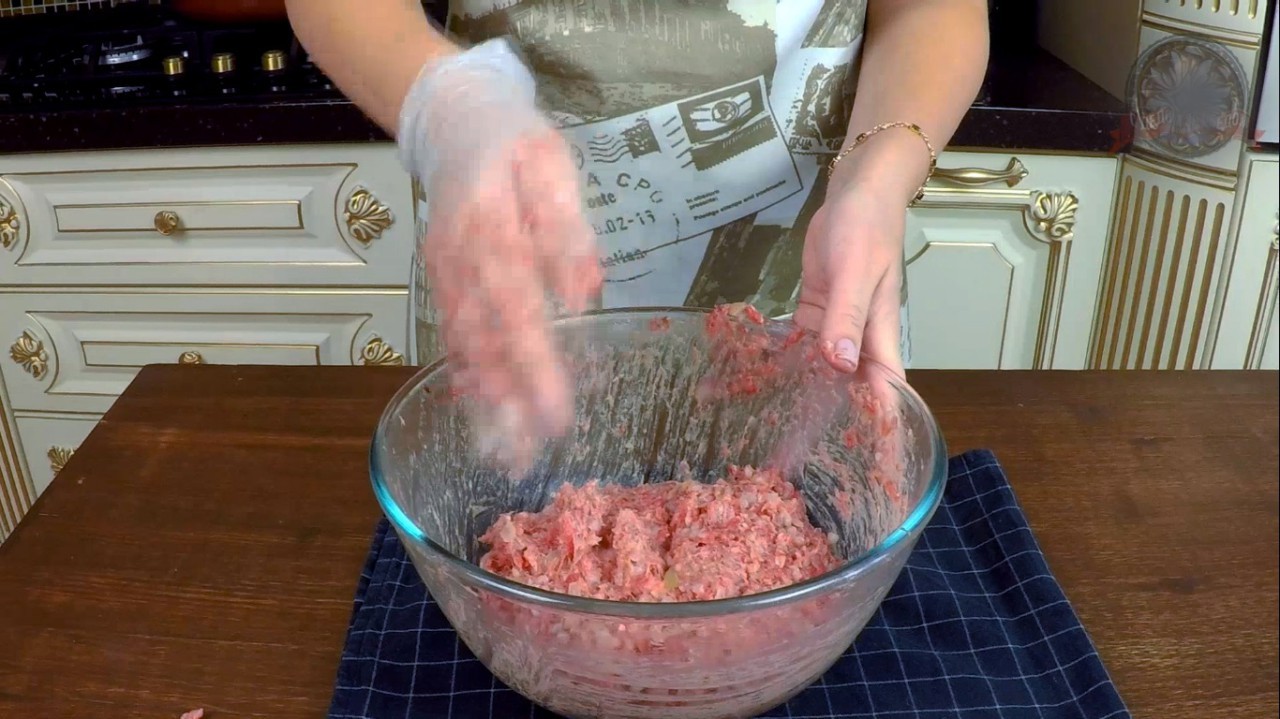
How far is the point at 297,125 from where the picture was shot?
1.46m

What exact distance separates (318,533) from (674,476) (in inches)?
10.6

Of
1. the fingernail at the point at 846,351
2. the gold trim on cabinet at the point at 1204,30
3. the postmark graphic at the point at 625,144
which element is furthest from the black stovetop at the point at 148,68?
the gold trim on cabinet at the point at 1204,30

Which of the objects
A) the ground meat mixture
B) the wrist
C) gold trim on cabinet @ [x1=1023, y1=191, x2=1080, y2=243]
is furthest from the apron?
gold trim on cabinet @ [x1=1023, y1=191, x2=1080, y2=243]

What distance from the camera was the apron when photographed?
0.91m

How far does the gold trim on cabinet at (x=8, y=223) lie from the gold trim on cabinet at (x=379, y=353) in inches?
Result: 22.9

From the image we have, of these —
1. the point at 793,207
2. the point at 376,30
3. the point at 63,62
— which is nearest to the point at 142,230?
the point at 63,62

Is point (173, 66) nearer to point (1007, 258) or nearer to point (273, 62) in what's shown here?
point (273, 62)

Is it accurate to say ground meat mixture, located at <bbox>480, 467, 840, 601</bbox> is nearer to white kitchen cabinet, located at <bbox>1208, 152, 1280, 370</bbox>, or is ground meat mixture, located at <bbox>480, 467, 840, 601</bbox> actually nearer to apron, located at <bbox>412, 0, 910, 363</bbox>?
apron, located at <bbox>412, 0, 910, 363</bbox>

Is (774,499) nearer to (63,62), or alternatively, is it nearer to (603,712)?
(603,712)

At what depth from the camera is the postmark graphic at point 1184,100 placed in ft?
4.63

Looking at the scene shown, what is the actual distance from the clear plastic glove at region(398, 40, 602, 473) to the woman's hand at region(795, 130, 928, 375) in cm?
16

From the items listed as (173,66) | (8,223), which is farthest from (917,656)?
(8,223)

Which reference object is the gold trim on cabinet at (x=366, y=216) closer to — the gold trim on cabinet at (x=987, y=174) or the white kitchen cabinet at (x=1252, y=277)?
the gold trim on cabinet at (x=987, y=174)

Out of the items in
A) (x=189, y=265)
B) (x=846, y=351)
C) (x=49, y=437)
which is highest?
(x=846, y=351)
